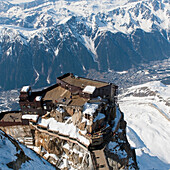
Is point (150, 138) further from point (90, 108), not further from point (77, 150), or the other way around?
point (90, 108)

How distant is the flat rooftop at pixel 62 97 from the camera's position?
76.2m

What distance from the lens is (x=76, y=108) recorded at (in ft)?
241

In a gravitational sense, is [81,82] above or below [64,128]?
above

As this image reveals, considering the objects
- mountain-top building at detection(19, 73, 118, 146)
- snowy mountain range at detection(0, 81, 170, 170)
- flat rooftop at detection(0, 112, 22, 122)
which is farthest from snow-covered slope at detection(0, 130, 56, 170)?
snowy mountain range at detection(0, 81, 170, 170)

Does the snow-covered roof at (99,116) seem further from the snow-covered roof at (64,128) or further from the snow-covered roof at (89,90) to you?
the snow-covered roof at (89,90)

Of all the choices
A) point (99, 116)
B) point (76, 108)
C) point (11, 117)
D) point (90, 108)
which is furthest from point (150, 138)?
point (11, 117)

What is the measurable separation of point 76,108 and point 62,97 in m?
11.3

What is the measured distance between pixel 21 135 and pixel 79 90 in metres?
33.7

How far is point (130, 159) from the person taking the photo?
254 ft

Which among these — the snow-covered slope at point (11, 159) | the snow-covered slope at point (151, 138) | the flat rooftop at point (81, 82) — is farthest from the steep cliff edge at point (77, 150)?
the snow-covered slope at point (151, 138)

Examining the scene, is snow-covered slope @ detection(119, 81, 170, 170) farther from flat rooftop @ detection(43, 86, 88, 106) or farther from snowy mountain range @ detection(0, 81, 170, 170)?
flat rooftop @ detection(43, 86, 88, 106)

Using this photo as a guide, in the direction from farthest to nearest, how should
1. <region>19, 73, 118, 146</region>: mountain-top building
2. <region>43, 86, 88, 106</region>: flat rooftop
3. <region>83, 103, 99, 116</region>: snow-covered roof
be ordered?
<region>43, 86, 88, 106</region>: flat rooftop
<region>19, 73, 118, 146</region>: mountain-top building
<region>83, 103, 99, 116</region>: snow-covered roof

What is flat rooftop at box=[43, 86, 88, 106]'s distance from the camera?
7625 cm

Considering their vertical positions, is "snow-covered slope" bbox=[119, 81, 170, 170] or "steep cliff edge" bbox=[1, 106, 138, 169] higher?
"steep cliff edge" bbox=[1, 106, 138, 169]
